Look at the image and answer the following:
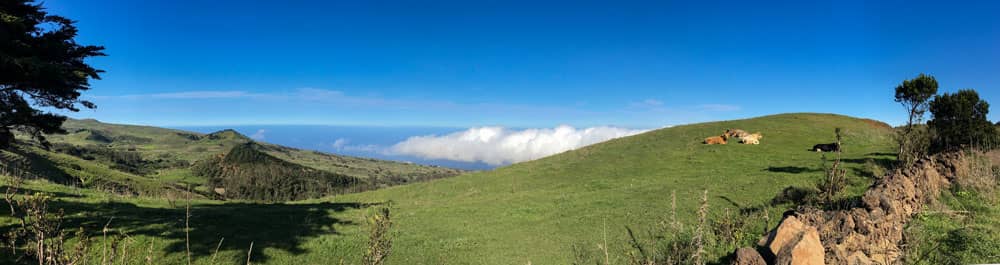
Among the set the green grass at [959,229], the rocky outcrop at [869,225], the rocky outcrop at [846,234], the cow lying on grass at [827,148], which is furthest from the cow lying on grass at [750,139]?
the rocky outcrop at [846,234]

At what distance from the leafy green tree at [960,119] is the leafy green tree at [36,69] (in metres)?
40.8

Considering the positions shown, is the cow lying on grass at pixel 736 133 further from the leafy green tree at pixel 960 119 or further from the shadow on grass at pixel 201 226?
the shadow on grass at pixel 201 226

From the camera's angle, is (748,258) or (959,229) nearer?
(748,258)

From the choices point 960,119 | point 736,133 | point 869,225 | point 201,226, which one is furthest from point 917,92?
point 201,226

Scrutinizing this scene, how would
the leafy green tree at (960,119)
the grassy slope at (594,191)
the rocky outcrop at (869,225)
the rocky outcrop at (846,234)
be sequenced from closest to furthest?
the rocky outcrop at (846,234), the rocky outcrop at (869,225), the grassy slope at (594,191), the leafy green tree at (960,119)

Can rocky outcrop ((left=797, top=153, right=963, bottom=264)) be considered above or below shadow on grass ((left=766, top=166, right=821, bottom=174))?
below

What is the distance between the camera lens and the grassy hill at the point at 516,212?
10477 mm

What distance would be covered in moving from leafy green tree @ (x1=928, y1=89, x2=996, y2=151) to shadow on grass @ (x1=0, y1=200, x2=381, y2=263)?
34.3 metres

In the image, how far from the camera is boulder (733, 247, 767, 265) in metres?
5.89

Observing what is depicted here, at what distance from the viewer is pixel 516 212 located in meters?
17.2

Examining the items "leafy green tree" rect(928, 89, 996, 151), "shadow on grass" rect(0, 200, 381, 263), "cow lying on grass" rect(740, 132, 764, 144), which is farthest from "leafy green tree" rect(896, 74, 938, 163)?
"shadow on grass" rect(0, 200, 381, 263)

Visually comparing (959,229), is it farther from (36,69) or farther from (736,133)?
(736,133)

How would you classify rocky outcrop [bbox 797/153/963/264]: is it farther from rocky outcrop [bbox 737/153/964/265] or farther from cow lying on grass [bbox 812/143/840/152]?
cow lying on grass [bbox 812/143/840/152]

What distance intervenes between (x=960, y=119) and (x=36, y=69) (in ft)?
145
